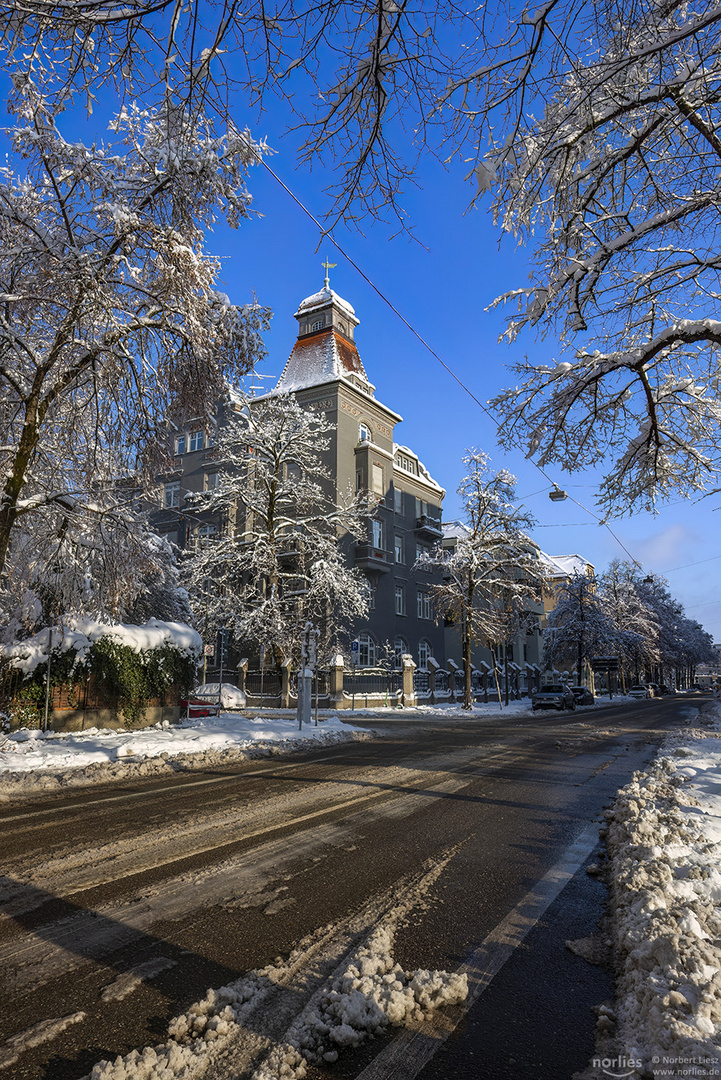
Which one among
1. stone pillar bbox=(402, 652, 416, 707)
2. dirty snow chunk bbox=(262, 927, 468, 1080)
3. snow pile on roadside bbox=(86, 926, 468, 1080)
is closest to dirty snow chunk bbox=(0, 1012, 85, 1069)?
snow pile on roadside bbox=(86, 926, 468, 1080)

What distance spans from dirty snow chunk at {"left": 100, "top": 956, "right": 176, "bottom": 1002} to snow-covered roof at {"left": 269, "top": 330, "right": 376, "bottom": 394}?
33.4 metres

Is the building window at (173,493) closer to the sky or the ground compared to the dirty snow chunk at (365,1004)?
closer to the sky

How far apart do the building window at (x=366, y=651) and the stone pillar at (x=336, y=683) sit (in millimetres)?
4173

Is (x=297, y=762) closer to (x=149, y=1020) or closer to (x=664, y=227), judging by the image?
(x=149, y=1020)

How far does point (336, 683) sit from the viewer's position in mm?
29797

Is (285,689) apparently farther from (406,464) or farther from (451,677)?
(406,464)

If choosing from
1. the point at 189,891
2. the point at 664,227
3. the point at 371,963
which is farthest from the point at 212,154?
the point at 371,963

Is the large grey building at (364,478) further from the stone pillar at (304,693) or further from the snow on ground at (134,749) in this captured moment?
the snow on ground at (134,749)

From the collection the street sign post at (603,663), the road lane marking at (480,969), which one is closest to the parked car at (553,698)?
the street sign post at (603,663)

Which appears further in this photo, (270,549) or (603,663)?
(603,663)

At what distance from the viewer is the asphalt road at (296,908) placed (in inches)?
101

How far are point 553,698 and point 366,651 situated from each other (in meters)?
11.3

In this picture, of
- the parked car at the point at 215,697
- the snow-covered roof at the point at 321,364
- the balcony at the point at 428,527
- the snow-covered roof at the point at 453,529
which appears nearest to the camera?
the parked car at the point at 215,697

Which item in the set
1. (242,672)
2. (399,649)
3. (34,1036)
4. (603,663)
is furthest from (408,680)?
(34,1036)
